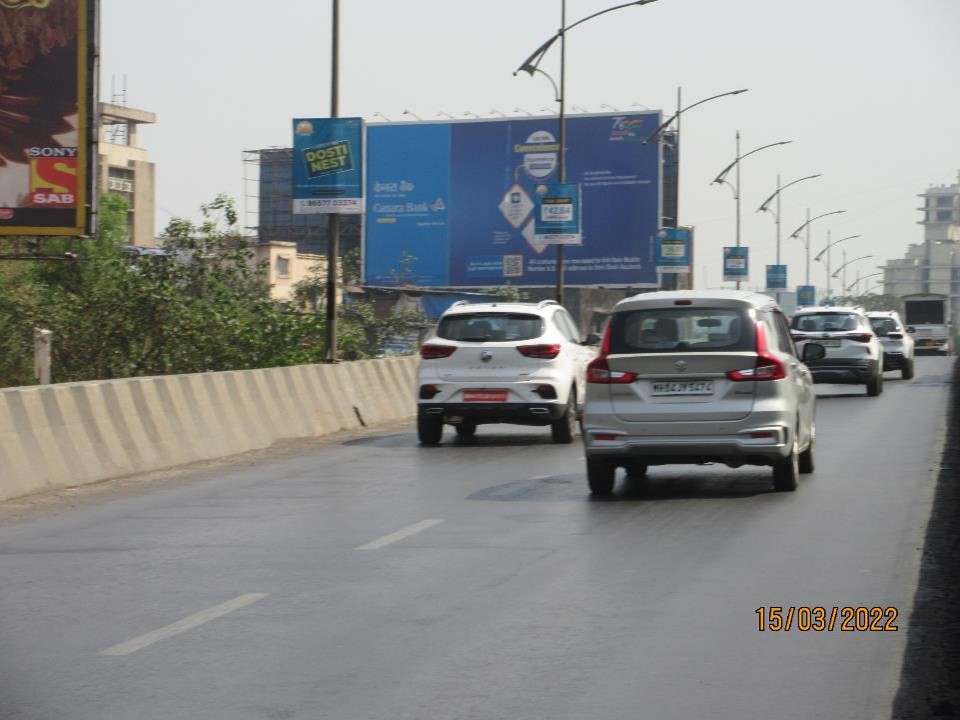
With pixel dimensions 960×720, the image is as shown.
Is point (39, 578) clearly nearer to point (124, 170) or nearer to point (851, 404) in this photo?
point (851, 404)

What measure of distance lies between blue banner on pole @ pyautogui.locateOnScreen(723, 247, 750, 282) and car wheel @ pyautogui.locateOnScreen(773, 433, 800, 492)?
48031mm

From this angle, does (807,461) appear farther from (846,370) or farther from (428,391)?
(846,370)

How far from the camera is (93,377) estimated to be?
87.6 feet

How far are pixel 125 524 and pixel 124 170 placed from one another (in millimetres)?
130861

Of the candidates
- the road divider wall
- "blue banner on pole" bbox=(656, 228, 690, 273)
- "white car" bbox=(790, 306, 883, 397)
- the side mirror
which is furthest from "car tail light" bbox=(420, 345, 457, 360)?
"blue banner on pole" bbox=(656, 228, 690, 273)

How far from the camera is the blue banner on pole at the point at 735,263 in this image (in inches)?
2436

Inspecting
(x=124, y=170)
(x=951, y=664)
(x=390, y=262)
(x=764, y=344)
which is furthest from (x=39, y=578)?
(x=124, y=170)

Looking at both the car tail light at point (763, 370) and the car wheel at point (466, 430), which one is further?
the car wheel at point (466, 430)

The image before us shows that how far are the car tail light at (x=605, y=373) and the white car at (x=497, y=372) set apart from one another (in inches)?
233

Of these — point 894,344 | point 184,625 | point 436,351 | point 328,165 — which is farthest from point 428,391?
point 894,344

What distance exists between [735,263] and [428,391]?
4291 cm

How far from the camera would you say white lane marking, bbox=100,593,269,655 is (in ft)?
24.3

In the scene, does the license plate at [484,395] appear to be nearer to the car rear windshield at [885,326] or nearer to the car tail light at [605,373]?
the car tail light at [605,373]

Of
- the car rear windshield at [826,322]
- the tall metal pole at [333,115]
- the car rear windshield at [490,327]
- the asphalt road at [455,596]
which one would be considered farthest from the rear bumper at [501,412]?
the car rear windshield at [826,322]
